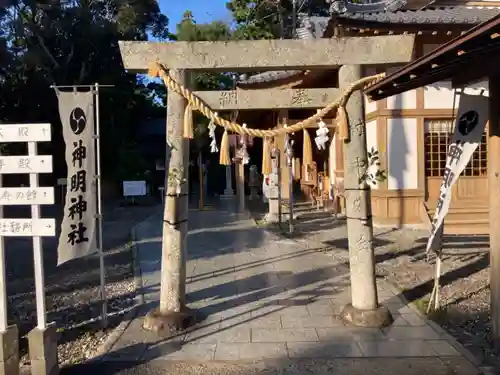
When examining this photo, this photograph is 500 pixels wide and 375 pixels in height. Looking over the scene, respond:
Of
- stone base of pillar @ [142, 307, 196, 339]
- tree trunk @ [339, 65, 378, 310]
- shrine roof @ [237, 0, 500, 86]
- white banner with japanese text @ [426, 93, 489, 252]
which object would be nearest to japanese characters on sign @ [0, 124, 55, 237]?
stone base of pillar @ [142, 307, 196, 339]

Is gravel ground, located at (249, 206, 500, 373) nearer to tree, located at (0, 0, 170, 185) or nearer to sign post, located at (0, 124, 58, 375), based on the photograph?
sign post, located at (0, 124, 58, 375)

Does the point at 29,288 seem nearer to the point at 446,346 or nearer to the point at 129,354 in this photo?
the point at 129,354

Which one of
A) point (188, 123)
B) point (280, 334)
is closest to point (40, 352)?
point (280, 334)

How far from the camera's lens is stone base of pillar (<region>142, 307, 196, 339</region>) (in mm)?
5668

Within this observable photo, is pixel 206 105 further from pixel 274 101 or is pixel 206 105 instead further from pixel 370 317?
pixel 370 317

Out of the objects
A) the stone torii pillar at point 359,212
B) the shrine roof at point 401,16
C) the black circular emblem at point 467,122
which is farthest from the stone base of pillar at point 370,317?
the shrine roof at point 401,16

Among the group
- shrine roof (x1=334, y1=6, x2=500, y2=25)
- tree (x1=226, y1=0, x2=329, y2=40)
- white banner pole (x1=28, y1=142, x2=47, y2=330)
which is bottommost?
white banner pole (x1=28, y1=142, x2=47, y2=330)

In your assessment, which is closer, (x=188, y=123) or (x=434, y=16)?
(x=188, y=123)

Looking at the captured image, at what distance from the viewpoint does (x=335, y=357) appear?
4918mm

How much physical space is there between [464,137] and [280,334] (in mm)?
2990

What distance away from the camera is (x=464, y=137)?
5.53m

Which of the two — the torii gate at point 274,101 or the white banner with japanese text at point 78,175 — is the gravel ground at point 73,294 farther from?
the white banner with japanese text at point 78,175

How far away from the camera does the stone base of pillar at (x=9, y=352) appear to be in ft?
14.5

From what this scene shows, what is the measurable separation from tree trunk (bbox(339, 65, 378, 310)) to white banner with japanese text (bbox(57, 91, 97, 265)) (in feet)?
9.66
